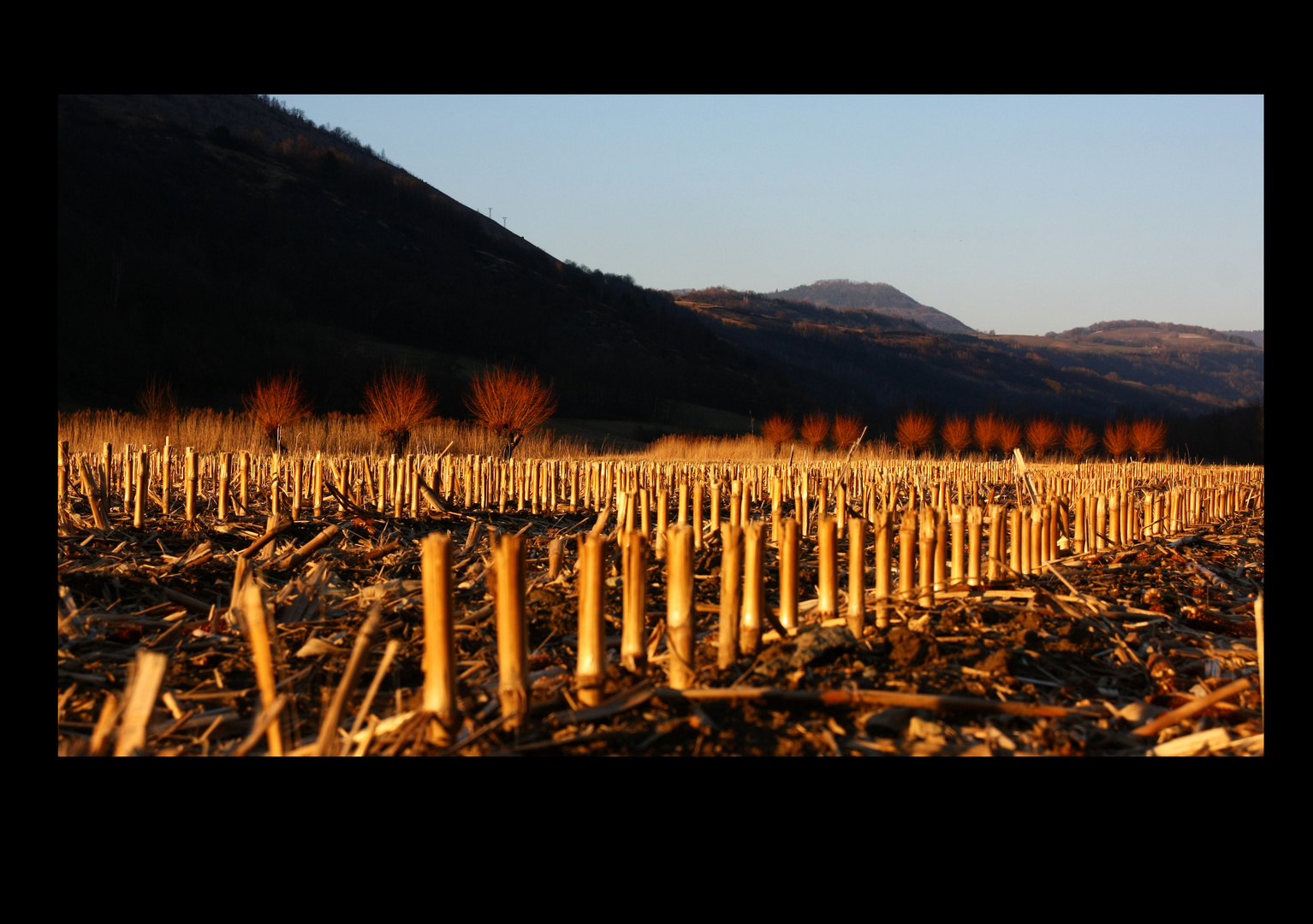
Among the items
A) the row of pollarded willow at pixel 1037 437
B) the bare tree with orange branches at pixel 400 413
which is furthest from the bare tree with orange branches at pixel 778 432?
the bare tree with orange branches at pixel 400 413

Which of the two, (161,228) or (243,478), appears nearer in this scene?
(243,478)

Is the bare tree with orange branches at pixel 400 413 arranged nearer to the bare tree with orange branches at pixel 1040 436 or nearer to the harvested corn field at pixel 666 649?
the harvested corn field at pixel 666 649

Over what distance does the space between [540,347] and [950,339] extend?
98103 millimetres

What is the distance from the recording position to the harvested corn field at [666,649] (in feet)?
7.93

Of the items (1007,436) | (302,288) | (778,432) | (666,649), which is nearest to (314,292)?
(302,288)

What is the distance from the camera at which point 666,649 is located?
333 centimetres

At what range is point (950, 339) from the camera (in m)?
147

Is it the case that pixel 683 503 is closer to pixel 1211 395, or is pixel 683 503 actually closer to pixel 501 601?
pixel 501 601

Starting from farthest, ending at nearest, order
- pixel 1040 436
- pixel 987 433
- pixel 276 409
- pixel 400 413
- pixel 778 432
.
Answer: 1. pixel 987 433
2. pixel 1040 436
3. pixel 778 432
4. pixel 276 409
5. pixel 400 413

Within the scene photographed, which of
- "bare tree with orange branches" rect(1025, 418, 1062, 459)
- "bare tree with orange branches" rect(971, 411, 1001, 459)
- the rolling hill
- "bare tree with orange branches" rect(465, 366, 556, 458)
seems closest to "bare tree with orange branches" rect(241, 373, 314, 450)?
"bare tree with orange branches" rect(465, 366, 556, 458)

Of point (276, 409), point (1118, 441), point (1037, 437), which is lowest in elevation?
point (1118, 441)

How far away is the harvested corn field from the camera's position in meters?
2.42

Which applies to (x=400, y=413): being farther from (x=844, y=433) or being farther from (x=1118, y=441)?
(x=1118, y=441)
